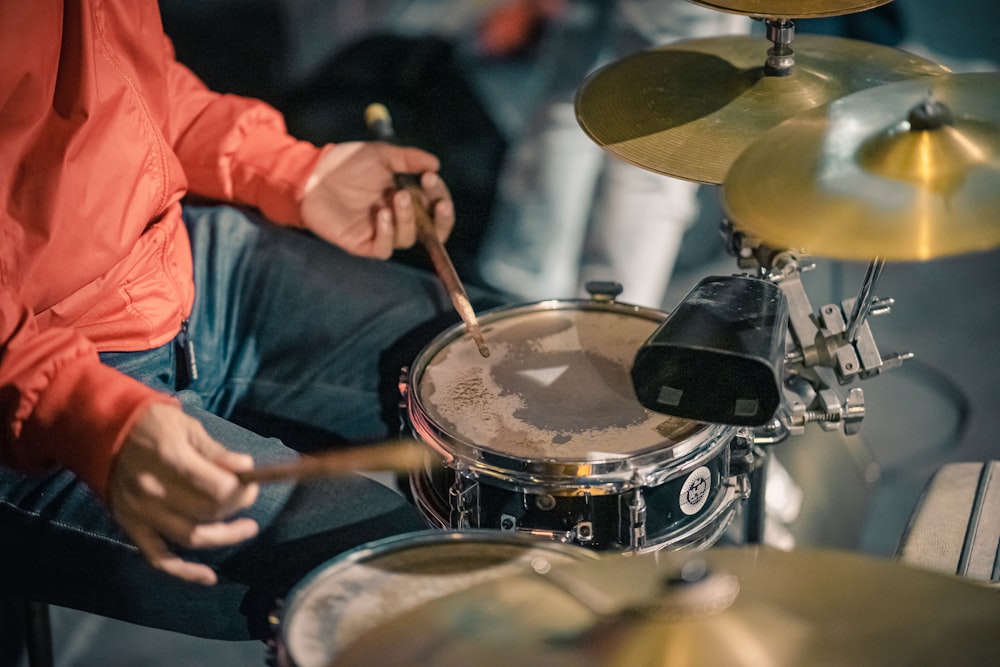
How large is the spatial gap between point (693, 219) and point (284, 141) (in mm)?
1176

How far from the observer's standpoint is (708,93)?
1260mm

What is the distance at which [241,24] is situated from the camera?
2016 mm

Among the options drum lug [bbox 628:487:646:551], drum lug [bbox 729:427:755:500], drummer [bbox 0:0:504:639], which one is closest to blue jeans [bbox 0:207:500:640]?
drummer [bbox 0:0:504:639]

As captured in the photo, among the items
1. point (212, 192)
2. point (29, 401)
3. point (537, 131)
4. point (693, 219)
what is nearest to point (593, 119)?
point (212, 192)

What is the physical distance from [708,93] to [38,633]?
1.07 meters

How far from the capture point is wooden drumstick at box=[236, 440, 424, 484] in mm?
986

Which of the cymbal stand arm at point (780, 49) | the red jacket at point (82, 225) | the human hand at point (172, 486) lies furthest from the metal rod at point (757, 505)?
the red jacket at point (82, 225)

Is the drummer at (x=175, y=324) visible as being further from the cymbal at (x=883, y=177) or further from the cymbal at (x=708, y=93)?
the cymbal at (x=883, y=177)

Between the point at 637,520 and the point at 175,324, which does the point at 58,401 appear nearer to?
the point at 175,324

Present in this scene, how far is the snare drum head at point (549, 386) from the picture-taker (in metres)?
1.09

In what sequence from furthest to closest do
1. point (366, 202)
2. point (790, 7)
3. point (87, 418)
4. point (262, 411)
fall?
point (366, 202) → point (262, 411) → point (790, 7) → point (87, 418)

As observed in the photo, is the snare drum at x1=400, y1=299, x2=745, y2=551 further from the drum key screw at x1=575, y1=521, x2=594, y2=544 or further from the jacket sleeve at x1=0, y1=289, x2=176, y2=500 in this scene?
the jacket sleeve at x1=0, y1=289, x2=176, y2=500

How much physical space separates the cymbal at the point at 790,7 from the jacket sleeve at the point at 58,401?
732mm

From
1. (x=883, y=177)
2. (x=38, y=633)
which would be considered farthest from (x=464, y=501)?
(x=38, y=633)
